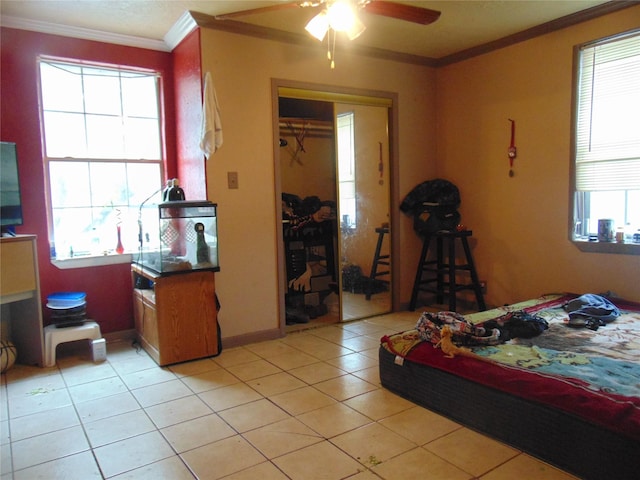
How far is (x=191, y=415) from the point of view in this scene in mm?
2523

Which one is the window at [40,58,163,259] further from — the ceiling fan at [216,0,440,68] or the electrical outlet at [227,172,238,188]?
the ceiling fan at [216,0,440,68]

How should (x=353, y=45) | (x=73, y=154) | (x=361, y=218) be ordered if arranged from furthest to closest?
1. (x=361, y=218)
2. (x=353, y=45)
3. (x=73, y=154)

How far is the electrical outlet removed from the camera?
3598 millimetres

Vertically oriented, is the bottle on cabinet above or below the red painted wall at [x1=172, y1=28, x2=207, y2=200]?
below

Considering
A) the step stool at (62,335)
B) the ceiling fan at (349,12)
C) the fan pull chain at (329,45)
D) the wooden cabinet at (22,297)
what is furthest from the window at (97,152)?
the ceiling fan at (349,12)

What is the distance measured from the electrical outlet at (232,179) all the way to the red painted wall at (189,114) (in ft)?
0.62

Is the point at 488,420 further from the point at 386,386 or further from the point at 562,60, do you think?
the point at 562,60

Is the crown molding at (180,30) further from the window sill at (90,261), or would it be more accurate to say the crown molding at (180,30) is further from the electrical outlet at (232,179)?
the window sill at (90,261)

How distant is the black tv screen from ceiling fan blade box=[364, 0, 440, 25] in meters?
2.64

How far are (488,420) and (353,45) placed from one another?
3.29 meters

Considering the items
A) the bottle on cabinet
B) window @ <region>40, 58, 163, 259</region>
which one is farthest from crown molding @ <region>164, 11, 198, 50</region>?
the bottle on cabinet

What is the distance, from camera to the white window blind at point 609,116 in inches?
133

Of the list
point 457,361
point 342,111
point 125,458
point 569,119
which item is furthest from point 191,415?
point 569,119

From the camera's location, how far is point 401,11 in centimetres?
258
